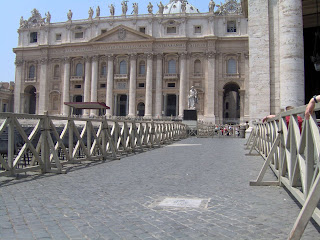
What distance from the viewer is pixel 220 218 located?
11.7ft

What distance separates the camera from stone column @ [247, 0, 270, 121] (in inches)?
567

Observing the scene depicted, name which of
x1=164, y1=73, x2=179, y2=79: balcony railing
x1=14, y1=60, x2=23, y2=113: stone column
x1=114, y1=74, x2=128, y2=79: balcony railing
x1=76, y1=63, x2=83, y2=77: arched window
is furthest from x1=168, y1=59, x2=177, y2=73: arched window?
x1=14, y1=60, x2=23, y2=113: stone column

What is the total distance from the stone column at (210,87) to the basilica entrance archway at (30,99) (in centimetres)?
2976

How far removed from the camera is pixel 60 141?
706cm

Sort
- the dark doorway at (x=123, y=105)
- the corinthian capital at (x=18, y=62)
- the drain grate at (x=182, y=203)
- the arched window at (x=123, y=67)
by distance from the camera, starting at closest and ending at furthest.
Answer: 1. the drain grate at (x=182, y=203)
2. the arched window at (x=123, y=67)
3. the dark doorway at (x=123, y=105)
4. the corinthian capital at (x=18, y=62)

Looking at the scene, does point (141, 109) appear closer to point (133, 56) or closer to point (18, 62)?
point (133, 56)

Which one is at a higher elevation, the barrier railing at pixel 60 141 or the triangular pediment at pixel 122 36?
the triangular pediment at pixel 122 36

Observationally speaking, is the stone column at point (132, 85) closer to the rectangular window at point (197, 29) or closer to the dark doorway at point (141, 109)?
the dark doorway at point (141, 109)

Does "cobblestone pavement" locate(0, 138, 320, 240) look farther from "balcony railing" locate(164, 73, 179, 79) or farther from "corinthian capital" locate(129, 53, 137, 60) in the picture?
"corinthian capital" locate(129, 53, 137, 60)

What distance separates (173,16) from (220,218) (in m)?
49.3

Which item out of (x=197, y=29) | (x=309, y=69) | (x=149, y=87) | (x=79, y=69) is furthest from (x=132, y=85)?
(x=309, y=69)

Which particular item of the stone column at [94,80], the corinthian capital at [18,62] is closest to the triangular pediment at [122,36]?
the stone column at [94,80]

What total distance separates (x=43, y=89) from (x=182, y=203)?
53.8m

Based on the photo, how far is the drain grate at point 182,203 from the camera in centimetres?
410
